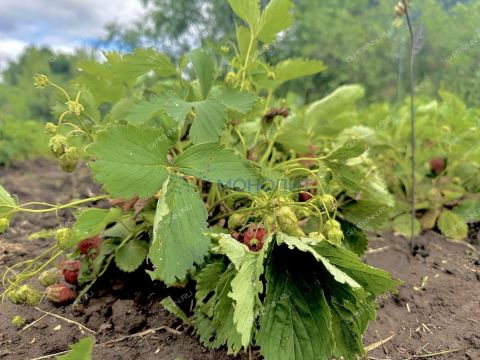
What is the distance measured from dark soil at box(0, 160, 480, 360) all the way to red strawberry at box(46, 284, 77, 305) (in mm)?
27

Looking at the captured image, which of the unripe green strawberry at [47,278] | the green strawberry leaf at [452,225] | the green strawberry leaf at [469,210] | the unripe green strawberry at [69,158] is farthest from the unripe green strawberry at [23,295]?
the green strawberry leaf at [469,210]

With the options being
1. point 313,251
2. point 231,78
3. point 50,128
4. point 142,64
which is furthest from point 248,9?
point 313,251

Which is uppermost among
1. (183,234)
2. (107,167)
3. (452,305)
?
(107,167)

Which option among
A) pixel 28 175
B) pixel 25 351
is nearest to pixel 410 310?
pixel 25 351

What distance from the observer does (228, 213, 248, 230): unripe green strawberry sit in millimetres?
1103

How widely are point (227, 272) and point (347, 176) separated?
49 centimetres

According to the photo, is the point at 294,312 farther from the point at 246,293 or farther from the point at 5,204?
the point at 5,204

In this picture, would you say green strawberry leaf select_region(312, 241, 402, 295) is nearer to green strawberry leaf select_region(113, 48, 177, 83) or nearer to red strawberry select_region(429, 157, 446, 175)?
green strawberry leaf select_region(113, 48, 177, 83)

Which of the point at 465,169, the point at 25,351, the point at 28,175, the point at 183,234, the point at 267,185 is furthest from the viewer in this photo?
the point at 28,175

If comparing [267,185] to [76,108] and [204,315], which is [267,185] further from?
[76,108]

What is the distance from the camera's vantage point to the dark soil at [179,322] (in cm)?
106

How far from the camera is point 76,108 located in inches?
40.6

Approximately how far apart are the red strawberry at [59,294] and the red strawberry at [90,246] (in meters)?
0.11

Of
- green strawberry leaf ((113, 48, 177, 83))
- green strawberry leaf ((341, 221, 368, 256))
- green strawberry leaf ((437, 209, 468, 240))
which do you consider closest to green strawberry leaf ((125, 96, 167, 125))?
green strawberry leaf ((113, 48, 177, 83))
